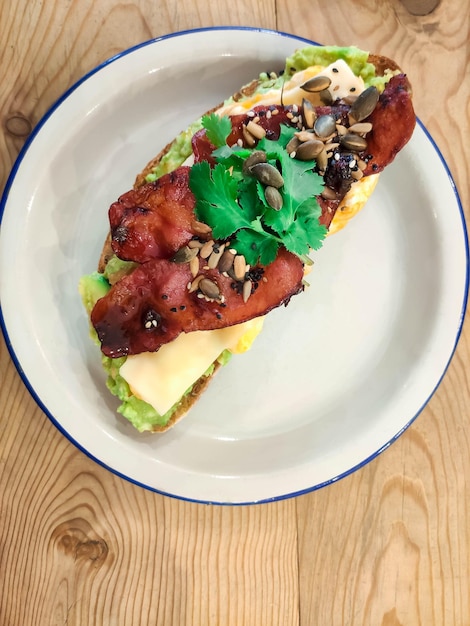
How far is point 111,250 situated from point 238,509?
120 centimetres

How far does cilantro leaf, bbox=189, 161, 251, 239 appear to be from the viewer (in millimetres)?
1613

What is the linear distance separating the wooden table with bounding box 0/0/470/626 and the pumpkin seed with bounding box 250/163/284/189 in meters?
1.00

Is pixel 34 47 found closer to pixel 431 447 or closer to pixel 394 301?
pixel 394 301

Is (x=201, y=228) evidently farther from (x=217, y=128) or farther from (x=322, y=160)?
(x=322, y=160)

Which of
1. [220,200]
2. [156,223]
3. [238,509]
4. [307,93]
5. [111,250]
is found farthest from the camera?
[238,509]

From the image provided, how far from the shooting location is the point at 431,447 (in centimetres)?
232

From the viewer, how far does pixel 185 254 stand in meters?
1.70

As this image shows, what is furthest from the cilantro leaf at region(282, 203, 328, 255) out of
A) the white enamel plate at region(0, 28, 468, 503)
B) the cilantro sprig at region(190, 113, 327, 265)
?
the white enamel plate at region(0, 28, 468, 503)

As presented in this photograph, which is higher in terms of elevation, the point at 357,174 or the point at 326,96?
the point at 326,96

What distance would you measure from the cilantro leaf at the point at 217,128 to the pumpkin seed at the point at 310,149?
246mm

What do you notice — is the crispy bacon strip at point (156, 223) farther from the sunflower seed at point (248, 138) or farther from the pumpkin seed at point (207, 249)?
the sunflower seed at point (248, 138)

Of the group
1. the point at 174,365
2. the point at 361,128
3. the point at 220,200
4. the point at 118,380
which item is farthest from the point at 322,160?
the point at 118,380

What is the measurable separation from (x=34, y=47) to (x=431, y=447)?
2.37m

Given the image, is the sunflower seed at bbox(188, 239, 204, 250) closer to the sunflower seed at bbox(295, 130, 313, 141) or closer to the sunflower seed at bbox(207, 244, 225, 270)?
the sunflower seed at bbox(207, 244, 225, 270)
